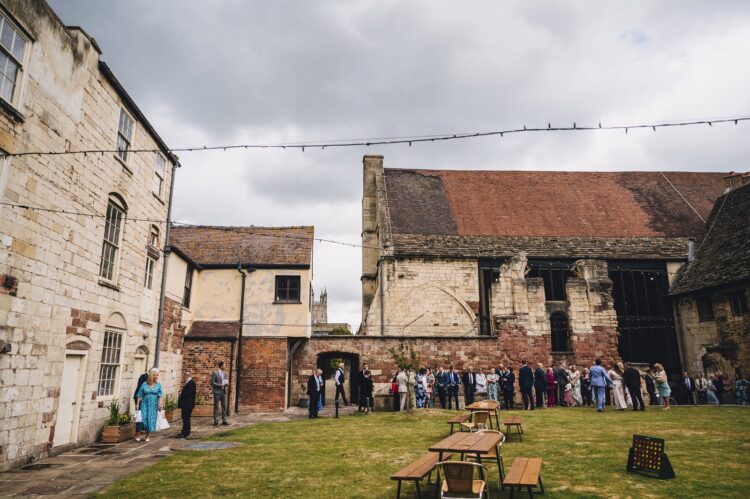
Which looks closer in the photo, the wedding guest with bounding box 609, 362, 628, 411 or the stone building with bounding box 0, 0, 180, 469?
Answer: the stone building with bounding box 0, 0, 180, 469

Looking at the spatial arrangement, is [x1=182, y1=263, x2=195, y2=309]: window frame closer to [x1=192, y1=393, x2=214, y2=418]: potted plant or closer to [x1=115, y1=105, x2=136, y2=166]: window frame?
[x1=192, y1=393, x2=214, y2=418]: potted plant

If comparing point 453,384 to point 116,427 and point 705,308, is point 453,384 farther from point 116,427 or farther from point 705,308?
point 705,308

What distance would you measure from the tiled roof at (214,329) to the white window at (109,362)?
5323 millimetres

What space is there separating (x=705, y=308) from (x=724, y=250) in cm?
273

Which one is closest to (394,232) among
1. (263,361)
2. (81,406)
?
(263,361)

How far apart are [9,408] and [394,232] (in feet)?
58.8

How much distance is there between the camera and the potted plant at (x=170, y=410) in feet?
49.9

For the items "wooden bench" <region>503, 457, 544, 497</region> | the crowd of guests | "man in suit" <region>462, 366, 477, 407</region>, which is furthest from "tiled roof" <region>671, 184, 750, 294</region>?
"wooden bench" <region>503, 457, 544, 497</region>

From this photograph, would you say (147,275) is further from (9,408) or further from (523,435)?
(523,435)

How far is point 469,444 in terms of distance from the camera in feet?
20.0

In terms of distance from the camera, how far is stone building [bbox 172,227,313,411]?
17953mm

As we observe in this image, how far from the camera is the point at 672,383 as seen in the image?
2133cm

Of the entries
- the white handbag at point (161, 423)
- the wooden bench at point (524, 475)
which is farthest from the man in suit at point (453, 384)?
the wooden bench at point (524, 475)

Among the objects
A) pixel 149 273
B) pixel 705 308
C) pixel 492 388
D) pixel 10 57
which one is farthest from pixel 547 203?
pixel 10 57
